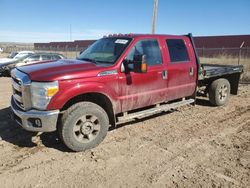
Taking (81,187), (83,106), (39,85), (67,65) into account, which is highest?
(67,65)

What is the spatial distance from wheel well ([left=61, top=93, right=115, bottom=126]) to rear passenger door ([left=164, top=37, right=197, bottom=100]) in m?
1.55

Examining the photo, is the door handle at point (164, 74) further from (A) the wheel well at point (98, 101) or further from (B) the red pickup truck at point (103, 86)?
(A) the wheel well at point (98, 101)

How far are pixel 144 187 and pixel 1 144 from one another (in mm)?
2780

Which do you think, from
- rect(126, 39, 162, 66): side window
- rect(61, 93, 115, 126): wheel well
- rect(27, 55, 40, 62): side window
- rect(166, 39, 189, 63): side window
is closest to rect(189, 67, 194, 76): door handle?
rect(166, 39, 189, 63): side window

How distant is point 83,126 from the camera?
4.27 metres

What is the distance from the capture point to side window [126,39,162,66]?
496cm

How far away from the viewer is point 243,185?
10.9ft

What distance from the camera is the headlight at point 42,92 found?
12.7 feet

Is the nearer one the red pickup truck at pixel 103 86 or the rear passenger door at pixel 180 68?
the red pickup truck at pixel 103 86

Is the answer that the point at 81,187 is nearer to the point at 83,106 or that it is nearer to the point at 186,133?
the point at 83,106

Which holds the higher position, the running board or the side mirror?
the side mirror

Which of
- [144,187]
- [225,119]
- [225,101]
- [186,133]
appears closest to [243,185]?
[144,187]

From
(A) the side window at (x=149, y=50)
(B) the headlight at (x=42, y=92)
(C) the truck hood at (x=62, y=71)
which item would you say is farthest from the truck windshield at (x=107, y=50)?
(B) the headlight at (x=42, y=92)

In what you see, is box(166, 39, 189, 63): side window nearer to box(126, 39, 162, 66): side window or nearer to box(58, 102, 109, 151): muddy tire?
box(126, 39, 162, 66): side window
